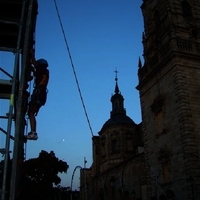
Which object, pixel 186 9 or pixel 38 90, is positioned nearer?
pixel 38 90

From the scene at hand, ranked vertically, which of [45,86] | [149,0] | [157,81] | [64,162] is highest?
[149,0]

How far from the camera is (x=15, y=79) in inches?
208

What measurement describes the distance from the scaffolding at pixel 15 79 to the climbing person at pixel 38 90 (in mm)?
699

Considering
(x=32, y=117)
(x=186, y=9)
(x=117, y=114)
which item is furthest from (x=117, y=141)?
(x=32, y=117)

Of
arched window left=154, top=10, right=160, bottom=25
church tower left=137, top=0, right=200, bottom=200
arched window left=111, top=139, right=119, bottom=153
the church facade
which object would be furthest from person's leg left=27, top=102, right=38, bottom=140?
arched window left=111, top=139, right=119, bottom=153

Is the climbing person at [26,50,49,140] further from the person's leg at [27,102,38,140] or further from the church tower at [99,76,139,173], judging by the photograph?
the church tower at [99,76,139,173]

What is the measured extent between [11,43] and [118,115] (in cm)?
5502

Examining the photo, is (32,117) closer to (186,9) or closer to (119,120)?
(186,9)

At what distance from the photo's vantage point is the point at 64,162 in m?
38.2

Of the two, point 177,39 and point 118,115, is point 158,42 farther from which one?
point 118,115

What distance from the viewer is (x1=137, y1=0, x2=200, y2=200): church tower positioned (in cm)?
2102

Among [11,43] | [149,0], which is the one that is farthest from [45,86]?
[149,0]

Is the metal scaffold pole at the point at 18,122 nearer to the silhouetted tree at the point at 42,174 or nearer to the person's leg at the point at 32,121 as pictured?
the person's leg at the point at 32,121

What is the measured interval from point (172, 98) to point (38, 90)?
18426mm
